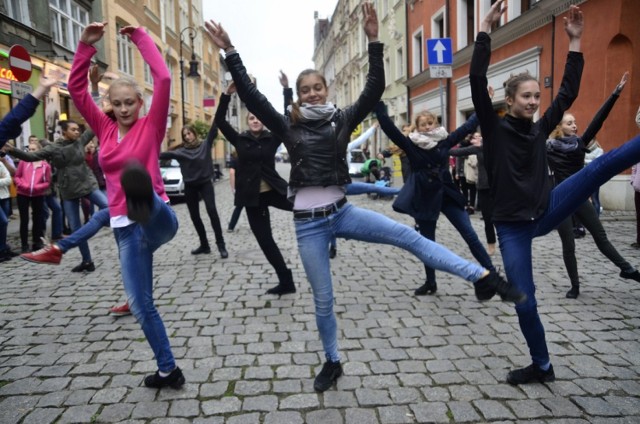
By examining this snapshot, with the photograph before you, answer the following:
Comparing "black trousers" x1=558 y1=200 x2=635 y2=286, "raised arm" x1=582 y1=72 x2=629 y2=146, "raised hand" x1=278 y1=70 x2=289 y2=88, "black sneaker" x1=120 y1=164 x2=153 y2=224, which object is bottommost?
"black trousers" x1=558 y1=200 x2=635 y2=286

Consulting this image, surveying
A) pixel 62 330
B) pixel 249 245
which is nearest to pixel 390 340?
pixel 62 330

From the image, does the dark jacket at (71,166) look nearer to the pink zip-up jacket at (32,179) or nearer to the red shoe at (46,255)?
the pink zip-up jacket at (32,179)

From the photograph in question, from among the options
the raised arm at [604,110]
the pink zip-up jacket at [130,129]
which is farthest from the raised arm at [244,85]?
the raised arm at [604,110]

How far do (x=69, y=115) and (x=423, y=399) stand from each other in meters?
20.3

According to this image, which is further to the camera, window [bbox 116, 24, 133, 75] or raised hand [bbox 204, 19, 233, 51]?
window [bbox 116, 24, 133, 75]

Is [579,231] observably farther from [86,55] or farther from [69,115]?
[69,115]

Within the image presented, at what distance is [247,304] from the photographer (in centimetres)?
501

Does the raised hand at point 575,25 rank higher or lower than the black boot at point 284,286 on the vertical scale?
higher

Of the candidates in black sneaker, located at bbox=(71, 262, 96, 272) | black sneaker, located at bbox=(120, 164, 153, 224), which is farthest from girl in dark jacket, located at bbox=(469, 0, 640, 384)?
black sneaker, located at bbox=(71, 262, 96, 272)

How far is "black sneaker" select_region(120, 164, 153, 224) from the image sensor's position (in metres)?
2.52

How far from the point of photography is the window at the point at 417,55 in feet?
84.5

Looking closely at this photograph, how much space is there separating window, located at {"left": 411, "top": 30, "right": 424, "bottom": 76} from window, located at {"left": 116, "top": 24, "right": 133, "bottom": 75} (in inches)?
560

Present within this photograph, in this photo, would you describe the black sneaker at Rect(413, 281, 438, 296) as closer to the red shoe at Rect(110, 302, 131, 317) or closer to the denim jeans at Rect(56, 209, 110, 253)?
the red shoe at Rect(110, 302, 131, 317)

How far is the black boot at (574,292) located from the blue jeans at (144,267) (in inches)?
152
